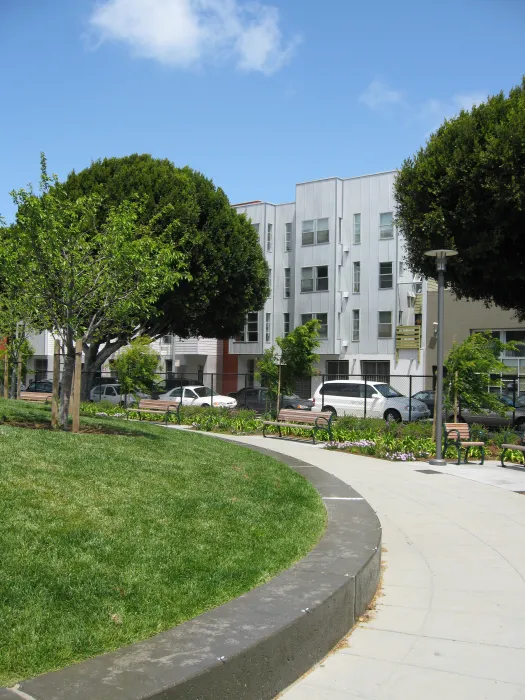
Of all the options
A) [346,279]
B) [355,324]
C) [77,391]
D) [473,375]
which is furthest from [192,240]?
[77,391]

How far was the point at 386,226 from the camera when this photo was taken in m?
44.6

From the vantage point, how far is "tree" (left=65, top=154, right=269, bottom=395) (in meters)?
30.9

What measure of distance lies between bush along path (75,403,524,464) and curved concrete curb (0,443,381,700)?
10.9m

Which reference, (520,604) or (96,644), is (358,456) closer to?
(520,604)

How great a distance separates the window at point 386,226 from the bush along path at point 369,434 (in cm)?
2325

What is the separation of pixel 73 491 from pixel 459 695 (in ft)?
12.8

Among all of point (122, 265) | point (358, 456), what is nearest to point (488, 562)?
point (122, 265)

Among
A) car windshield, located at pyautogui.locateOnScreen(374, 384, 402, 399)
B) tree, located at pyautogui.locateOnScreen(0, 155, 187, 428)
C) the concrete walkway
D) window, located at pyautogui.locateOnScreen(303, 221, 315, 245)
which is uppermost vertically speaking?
window, located at pyautogui.locateOnScreen(303, 221, 315, 245)

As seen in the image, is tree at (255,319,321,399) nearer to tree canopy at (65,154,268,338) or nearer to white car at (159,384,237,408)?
white car at (159,384,237,408)

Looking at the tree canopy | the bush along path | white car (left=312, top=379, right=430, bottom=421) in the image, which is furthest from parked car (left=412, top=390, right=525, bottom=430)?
the tree canopy

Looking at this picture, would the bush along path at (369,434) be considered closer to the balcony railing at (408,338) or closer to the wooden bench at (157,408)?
the wooden bench at (157,408)

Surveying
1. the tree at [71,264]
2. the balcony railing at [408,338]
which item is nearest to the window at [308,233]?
the balcony railing at [408,338]

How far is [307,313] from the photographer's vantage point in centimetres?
4728

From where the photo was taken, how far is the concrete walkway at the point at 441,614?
14.0ft
